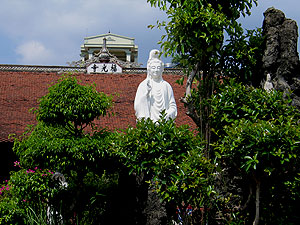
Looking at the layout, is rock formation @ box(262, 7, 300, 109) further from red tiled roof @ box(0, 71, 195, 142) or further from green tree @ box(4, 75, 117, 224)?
red tiled roof @ box(0, 71, 195, 142)

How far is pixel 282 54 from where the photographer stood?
22.3 feet

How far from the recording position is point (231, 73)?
6.86 metres

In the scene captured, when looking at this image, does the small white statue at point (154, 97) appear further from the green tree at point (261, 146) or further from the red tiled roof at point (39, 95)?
the red tiled roof at point (39, 95)

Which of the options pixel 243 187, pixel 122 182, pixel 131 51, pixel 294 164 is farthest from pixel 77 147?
pixel 131 51

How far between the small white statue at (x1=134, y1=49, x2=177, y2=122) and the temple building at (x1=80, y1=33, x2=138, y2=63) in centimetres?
2576

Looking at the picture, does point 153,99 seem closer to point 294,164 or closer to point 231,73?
point 231,73

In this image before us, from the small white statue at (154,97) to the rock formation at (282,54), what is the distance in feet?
5.62

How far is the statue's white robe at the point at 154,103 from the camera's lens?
6.80 metres

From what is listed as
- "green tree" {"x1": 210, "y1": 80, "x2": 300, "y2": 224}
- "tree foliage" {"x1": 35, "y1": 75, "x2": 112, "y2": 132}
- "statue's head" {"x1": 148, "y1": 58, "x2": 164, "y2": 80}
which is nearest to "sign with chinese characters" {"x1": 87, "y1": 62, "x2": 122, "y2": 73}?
"statue's head" {"x1": 148, "y1": 58, "x2": 164, "y2": 80}

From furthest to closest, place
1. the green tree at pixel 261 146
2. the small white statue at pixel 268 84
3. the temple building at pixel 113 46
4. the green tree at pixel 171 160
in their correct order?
the temple building at pixel 113 46 → the small white statue at pixel 268 84 → the green tree at pixel 171 160 → the green tree at pixel 261 146

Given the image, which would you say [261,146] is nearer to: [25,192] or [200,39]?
[200,39]

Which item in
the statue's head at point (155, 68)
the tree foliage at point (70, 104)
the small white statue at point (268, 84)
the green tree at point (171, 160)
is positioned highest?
the statue's head at point (155, 68)

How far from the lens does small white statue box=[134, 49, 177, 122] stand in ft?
22.3

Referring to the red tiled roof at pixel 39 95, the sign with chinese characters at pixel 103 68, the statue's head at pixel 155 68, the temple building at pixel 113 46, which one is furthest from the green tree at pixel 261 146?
the temple building at pixel 113 46
